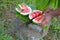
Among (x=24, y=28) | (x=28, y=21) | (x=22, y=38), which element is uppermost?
(x=28, y=21)

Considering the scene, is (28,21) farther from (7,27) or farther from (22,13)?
(7,27)

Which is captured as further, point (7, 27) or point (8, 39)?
point (7, 27)

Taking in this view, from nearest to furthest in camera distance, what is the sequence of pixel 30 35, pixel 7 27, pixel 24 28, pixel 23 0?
1. pixel 24 28
2. pixel 30 35
3. pixel 7 27
4. pixel 23 0

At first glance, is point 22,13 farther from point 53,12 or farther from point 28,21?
point 53,12

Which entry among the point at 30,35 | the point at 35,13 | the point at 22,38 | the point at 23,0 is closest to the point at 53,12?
the point at 35,13

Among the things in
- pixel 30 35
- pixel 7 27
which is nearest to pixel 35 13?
pixel 30 35

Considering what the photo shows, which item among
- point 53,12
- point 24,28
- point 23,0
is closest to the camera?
point 53,12

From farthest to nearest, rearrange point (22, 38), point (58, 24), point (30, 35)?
point (58, 24)
point (22, 38)
point (30, 35)

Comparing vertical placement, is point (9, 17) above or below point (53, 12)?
below

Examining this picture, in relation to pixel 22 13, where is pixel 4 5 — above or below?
below
